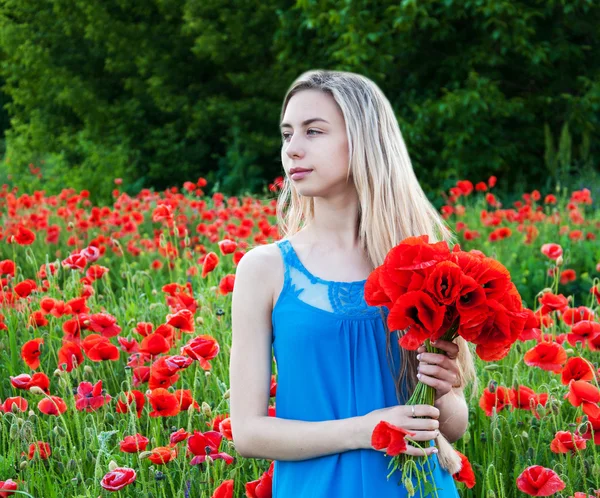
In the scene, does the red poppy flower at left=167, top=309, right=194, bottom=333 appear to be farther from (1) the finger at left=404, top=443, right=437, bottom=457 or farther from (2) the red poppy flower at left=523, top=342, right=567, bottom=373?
(1) the finger at left=404, top=443, right=437, bottom=457

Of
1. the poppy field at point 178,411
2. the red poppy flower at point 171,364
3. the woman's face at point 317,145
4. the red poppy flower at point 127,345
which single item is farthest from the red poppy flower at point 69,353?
the woman's face at point 317,145

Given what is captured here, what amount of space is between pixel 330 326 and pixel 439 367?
0.29 m

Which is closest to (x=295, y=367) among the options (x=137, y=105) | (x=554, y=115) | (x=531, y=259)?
(x=531, y=259)

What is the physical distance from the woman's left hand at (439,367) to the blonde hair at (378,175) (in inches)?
7.4

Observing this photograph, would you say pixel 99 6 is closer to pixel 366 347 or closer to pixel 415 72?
pixel 415 72

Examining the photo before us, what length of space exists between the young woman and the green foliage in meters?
7.31

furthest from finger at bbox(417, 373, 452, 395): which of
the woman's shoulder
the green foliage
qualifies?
the green foliage

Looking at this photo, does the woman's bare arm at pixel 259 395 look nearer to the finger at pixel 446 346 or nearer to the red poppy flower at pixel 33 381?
the finger at pixel 446 346

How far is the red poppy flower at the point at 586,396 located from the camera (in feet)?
6.66

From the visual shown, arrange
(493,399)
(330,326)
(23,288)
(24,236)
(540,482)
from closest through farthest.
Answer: (330,326), (540,482), (493,399), (23,288), (24,236)

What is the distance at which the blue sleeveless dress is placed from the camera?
175cm

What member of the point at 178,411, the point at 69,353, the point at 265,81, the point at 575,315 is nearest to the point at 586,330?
the point at 575,315

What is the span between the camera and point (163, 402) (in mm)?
2266

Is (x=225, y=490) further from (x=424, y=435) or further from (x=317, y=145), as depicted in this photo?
(x=317, y=145)
